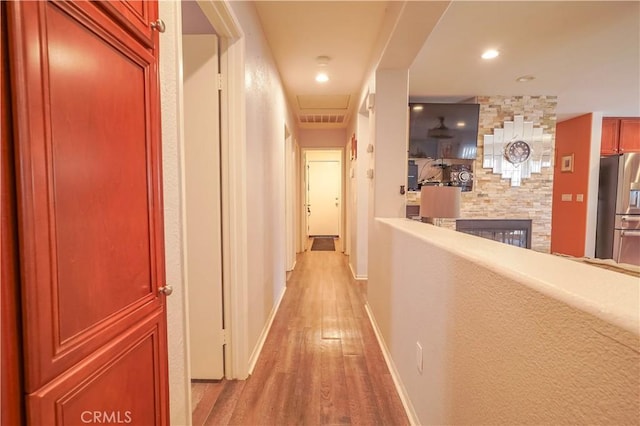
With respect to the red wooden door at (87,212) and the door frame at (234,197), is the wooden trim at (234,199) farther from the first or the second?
the red wooden door at (87,212)

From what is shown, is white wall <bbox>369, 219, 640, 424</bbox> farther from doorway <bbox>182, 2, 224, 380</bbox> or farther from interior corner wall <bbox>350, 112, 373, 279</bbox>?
interior corner wall <bbox>350, 112, 373, 279</bbox>

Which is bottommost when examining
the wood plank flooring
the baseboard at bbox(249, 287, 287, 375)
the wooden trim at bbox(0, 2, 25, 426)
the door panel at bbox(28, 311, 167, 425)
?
the wood plank flooring

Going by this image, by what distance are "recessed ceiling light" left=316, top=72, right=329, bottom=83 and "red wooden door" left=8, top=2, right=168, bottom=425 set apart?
2579 mm

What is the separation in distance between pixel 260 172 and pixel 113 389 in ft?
5.50

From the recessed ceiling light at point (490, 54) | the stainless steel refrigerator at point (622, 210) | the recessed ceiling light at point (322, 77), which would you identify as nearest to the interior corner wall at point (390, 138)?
the recessed ceiling light at point (322, 77)

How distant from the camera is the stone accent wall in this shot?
4039mm

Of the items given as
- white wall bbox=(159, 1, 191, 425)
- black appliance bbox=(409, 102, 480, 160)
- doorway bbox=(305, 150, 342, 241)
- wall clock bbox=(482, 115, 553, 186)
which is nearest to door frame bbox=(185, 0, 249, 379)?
white wall bbox=(159, 1, 191, 425)

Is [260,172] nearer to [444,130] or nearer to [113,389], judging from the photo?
[113,389]

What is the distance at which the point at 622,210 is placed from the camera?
4145 mm

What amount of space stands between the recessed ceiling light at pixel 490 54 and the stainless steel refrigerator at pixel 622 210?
299 cm

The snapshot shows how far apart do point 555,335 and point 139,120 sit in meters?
1.08

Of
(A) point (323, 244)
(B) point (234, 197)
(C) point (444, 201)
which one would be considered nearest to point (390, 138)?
(C) point (444, 201)

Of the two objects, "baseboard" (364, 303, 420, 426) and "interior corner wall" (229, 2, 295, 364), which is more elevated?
"interior corner wall" (229, 2, 295, 364)

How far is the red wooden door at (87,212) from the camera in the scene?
0.51m
